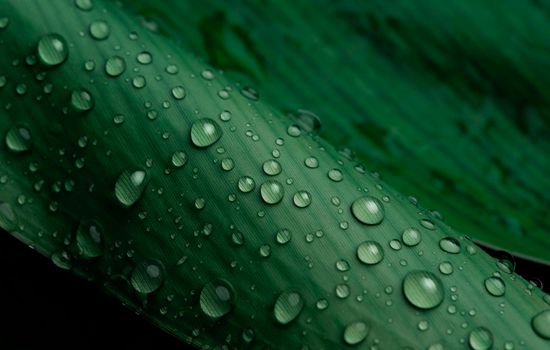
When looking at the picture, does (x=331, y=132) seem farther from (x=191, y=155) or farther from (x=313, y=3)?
(x=191, y=155)

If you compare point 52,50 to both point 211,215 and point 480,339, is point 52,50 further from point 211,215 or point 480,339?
point 480,339

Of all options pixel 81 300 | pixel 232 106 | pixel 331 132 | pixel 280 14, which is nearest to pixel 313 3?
pixel 280 14

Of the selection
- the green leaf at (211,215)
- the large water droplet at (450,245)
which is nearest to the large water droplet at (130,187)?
the green leaf at (211,215)

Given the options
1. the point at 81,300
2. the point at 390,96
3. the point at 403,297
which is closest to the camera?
the point at 403,297

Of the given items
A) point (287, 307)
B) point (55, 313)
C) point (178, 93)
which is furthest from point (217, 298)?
point (55, 313)

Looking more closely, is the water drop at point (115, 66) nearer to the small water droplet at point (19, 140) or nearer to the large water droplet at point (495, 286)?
the small water droplet at point (19, 140)

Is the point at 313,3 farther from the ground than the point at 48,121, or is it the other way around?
the point at 313,3

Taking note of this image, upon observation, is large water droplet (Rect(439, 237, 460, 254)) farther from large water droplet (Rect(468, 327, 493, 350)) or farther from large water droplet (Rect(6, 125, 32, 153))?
large water droplet (Rect(6, 125, 32, 153))

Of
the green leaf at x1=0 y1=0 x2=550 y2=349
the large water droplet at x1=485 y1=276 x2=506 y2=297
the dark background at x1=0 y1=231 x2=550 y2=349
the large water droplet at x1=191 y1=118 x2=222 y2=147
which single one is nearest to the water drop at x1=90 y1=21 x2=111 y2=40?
the green leaf at x1=0 y1=0 x2=550 y2=349
